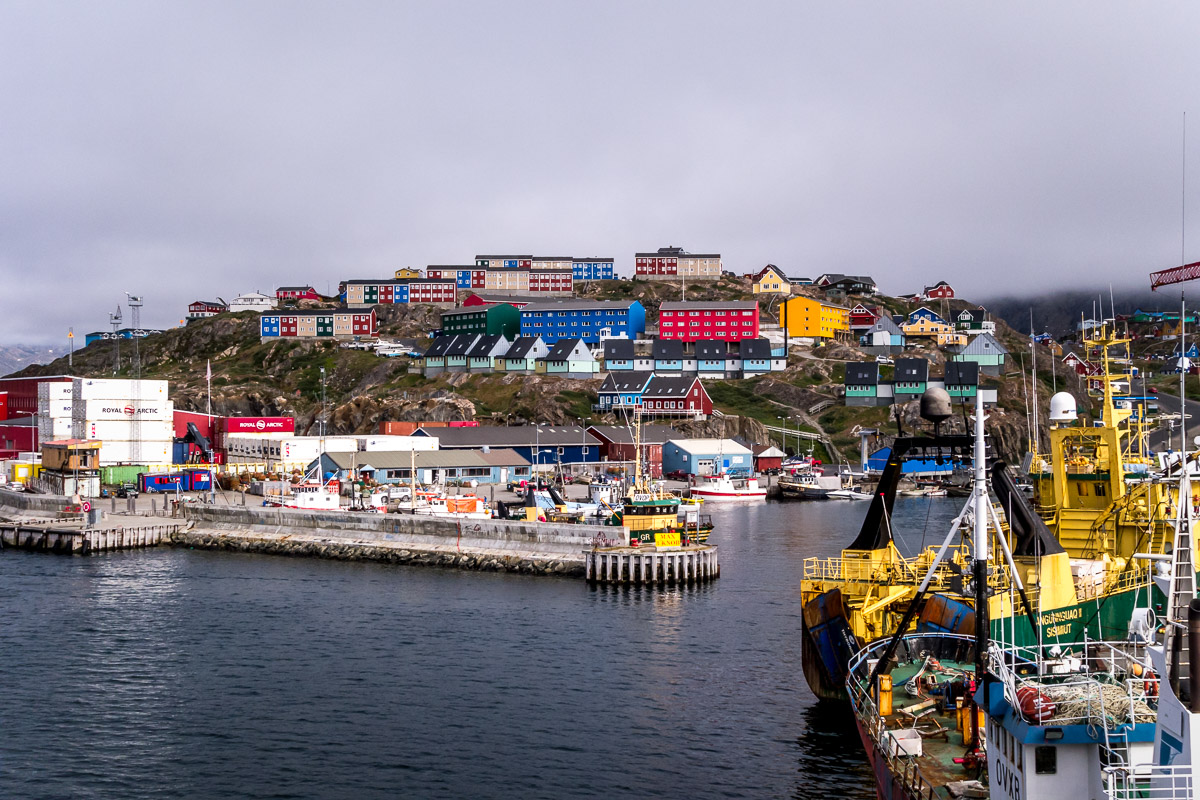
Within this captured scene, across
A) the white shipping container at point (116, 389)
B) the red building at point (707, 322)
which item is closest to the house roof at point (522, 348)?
the red building at point (707, 322)

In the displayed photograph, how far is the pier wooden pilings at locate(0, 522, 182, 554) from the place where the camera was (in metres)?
77.1

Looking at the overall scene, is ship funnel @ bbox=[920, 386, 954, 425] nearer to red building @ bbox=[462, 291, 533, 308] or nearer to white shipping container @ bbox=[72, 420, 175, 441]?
white shipping container @ bbox=[72, 420, 175, 441]

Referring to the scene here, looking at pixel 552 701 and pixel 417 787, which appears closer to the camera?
pixel 417 787

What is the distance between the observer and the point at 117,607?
55969mm

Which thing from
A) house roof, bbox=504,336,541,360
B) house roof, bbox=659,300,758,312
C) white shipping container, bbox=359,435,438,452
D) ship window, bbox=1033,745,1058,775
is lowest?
ship window, bbox=1033,745,1058,775

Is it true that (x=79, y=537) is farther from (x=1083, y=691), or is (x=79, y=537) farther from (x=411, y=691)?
(x=1083, y=691)

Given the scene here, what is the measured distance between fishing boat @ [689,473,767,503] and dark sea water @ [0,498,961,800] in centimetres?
4813

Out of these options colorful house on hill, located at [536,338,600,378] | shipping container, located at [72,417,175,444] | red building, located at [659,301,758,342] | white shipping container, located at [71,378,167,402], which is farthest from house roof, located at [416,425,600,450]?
red building, located at [659,301,758,342]

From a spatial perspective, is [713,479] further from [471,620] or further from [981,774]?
[981,774]

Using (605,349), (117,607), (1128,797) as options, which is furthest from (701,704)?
(605,349)

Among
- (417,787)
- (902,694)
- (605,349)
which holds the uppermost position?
(605,349)

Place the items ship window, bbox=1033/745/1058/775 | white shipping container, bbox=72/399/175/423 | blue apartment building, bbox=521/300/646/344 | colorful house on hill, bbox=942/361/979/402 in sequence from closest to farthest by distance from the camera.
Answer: ship window, bbox=1033/745/1058/775 → white shipping container, bbox=72/399/175/423 → colorful house on hill, bbox=942/361/979/402 → blue apartment building, bbox=521/300/646/344

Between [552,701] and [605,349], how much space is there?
417 ft

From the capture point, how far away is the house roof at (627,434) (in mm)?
126000
